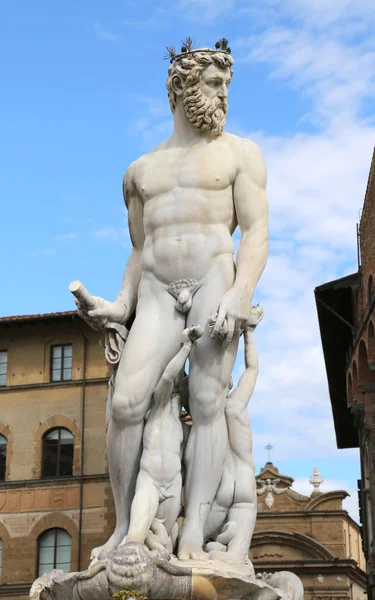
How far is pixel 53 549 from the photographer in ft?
120

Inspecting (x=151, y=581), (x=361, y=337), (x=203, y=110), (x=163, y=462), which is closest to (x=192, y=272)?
(x=203, y=110)

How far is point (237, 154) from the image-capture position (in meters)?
7.80

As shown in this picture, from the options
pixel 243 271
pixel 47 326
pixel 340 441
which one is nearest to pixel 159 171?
pixel 243 271

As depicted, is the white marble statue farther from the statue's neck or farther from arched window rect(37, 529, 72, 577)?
arched window rect(37, 529, 72, 577)

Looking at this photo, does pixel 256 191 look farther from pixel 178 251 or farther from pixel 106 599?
pixel 106 599

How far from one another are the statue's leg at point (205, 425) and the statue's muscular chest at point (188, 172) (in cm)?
94

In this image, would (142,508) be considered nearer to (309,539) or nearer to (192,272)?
(192,272)

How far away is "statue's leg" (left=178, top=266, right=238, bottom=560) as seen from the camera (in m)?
7.25

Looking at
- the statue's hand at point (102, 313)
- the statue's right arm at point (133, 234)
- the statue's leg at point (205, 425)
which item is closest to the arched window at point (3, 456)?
the statue's right arm at point (133, 234)

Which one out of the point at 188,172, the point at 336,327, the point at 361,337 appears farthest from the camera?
the point at 336,327

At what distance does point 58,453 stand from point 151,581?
1265 inches

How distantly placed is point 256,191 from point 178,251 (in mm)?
748

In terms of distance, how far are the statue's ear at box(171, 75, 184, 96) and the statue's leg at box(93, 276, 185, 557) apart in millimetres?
1668

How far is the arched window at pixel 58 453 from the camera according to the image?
37.6m
